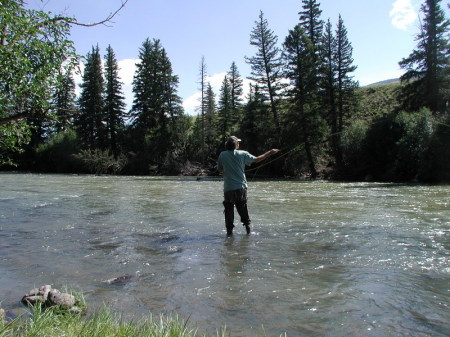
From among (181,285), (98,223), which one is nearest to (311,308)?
(181,285)

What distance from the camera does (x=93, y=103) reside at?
5988 centimetres

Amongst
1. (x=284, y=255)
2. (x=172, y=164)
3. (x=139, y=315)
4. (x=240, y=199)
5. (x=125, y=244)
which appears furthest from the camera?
(x=172, y=164)

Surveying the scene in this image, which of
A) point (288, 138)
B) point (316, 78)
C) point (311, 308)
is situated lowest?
point (311, 308)

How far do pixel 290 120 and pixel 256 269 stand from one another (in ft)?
115

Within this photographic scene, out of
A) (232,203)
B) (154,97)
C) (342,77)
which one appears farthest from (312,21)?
(232,203)

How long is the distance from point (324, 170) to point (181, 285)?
3473 cm

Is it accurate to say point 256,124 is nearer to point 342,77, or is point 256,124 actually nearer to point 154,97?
point 342,77

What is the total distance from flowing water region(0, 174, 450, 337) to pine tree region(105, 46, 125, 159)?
160 feet

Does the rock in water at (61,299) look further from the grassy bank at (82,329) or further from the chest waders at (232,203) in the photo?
the chest waders at (232,203)

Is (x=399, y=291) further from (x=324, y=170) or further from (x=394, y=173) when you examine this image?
(x=324, y=170)

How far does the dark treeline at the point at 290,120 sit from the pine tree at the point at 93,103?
160 millimetres

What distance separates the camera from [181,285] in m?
4.95

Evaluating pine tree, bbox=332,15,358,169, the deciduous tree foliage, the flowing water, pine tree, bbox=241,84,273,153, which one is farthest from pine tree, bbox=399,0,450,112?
the deciduous tree foliage

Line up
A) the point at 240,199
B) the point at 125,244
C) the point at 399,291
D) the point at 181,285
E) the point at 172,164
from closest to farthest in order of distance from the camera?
the point at 399,291 < the point at 181,285 < the point at 125,244 < the point at 240,199 < the point at 172,164
